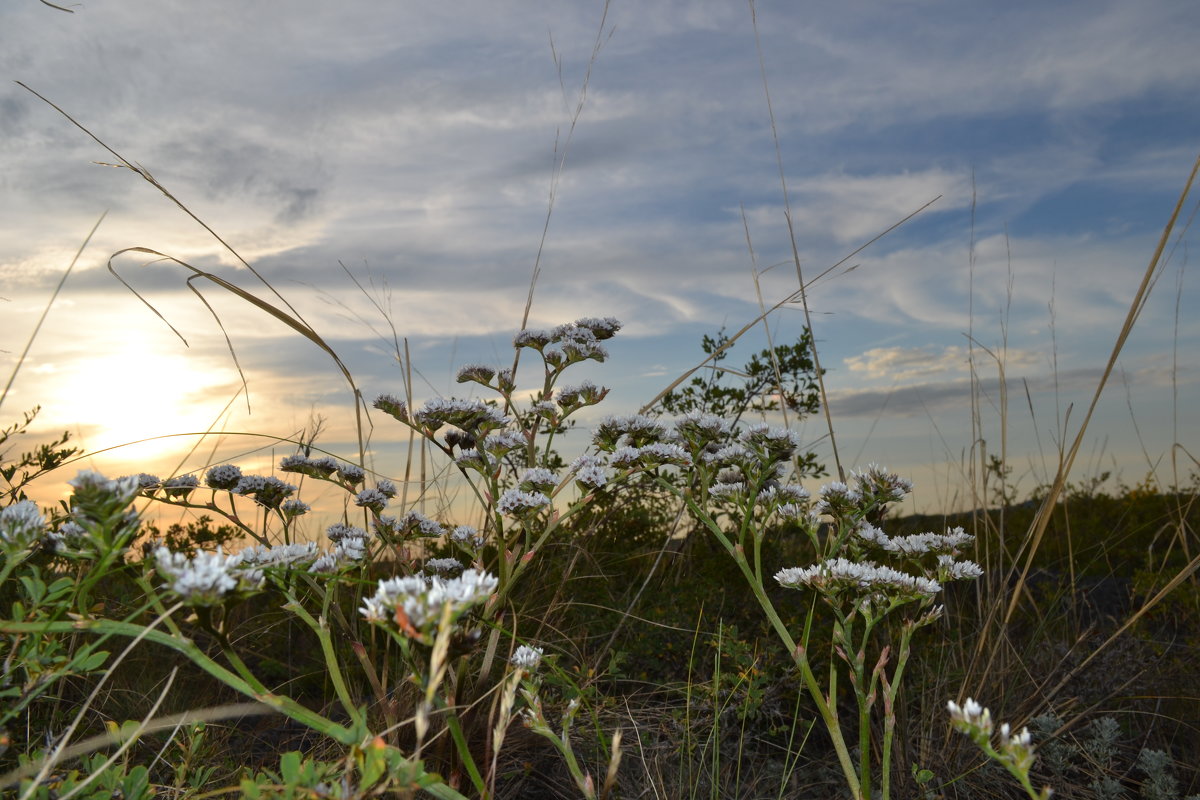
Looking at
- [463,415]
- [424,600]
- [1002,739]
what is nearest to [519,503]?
[463,415]

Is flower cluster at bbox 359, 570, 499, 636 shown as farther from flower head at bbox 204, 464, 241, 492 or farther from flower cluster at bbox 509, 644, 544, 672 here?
flower head at bbox 204, 464, 241, 492

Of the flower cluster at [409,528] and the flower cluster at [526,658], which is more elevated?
the flower cluster at [409,528]

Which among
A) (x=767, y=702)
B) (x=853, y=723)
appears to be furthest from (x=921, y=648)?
(x=767, y=702)

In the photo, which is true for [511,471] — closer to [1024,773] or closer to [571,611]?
[571,611]

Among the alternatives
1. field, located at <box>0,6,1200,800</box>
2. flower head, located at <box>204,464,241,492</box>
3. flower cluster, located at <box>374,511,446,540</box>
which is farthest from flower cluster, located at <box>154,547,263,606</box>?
flower head, located at <box>204,464,241,492</box>

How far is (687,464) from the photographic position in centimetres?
323

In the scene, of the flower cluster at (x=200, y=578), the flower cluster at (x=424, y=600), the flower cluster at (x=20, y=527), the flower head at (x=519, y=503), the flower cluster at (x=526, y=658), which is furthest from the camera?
the flower head at (x=519, y=503)

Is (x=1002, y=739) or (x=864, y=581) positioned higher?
(x=864, y=581)

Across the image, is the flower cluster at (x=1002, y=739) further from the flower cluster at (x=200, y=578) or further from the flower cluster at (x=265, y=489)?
the flower cluster at (x=265, y=489)

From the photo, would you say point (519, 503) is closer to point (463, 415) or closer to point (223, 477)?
point (463, 415)

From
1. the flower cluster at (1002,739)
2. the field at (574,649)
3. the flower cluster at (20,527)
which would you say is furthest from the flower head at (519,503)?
the flower cluster at (1002,739)

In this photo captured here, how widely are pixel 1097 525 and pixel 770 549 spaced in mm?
4507

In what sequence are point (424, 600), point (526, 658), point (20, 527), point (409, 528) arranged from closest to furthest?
point (424, 600)
point (20, 527)
point (526, 658)
point (409, 528)

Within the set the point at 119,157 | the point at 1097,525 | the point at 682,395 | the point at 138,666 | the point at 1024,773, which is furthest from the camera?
the point at 1097,525
